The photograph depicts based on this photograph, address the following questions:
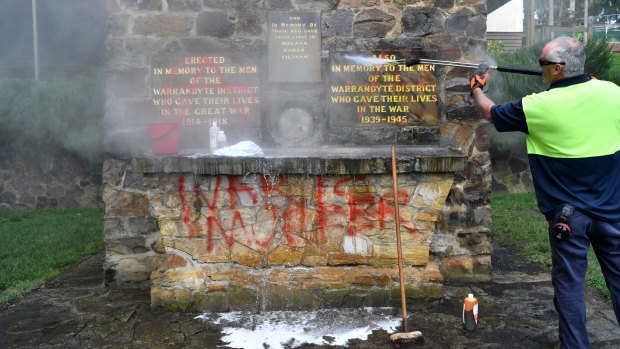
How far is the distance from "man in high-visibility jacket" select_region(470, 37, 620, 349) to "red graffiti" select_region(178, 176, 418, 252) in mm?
1419

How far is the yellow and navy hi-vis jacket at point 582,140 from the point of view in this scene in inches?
151

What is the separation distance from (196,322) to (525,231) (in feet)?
16.2

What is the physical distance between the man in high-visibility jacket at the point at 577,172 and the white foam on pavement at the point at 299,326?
140cm

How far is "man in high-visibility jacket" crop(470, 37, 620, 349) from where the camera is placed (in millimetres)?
3844

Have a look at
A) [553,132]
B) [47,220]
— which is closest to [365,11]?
[553,132]

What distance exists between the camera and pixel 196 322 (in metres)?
4.82

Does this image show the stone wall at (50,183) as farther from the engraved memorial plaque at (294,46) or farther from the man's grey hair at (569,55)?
the man's grey hair at (569,55)

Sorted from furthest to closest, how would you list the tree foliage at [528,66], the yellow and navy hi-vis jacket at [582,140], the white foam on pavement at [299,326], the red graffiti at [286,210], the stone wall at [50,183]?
the tree foliage at [528,66]
the stone wall at [50,183]
the red graffiti at [286,210]
the white foam on pavement at [299,326]
the yellow and navy hi-vis jacket at [582,140]

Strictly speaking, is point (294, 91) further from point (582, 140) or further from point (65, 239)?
point (65, 239)

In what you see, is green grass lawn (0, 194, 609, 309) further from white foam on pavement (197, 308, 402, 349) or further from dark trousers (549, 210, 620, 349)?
white foam on pavement (197, 308, 402, 349)

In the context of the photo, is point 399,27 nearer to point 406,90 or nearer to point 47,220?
point 406,90

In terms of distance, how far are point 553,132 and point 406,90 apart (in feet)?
7.14

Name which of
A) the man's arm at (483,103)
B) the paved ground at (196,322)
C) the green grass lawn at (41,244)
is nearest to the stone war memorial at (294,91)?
the paved ground at (196,322)

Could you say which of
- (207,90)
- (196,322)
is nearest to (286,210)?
(196,322)
